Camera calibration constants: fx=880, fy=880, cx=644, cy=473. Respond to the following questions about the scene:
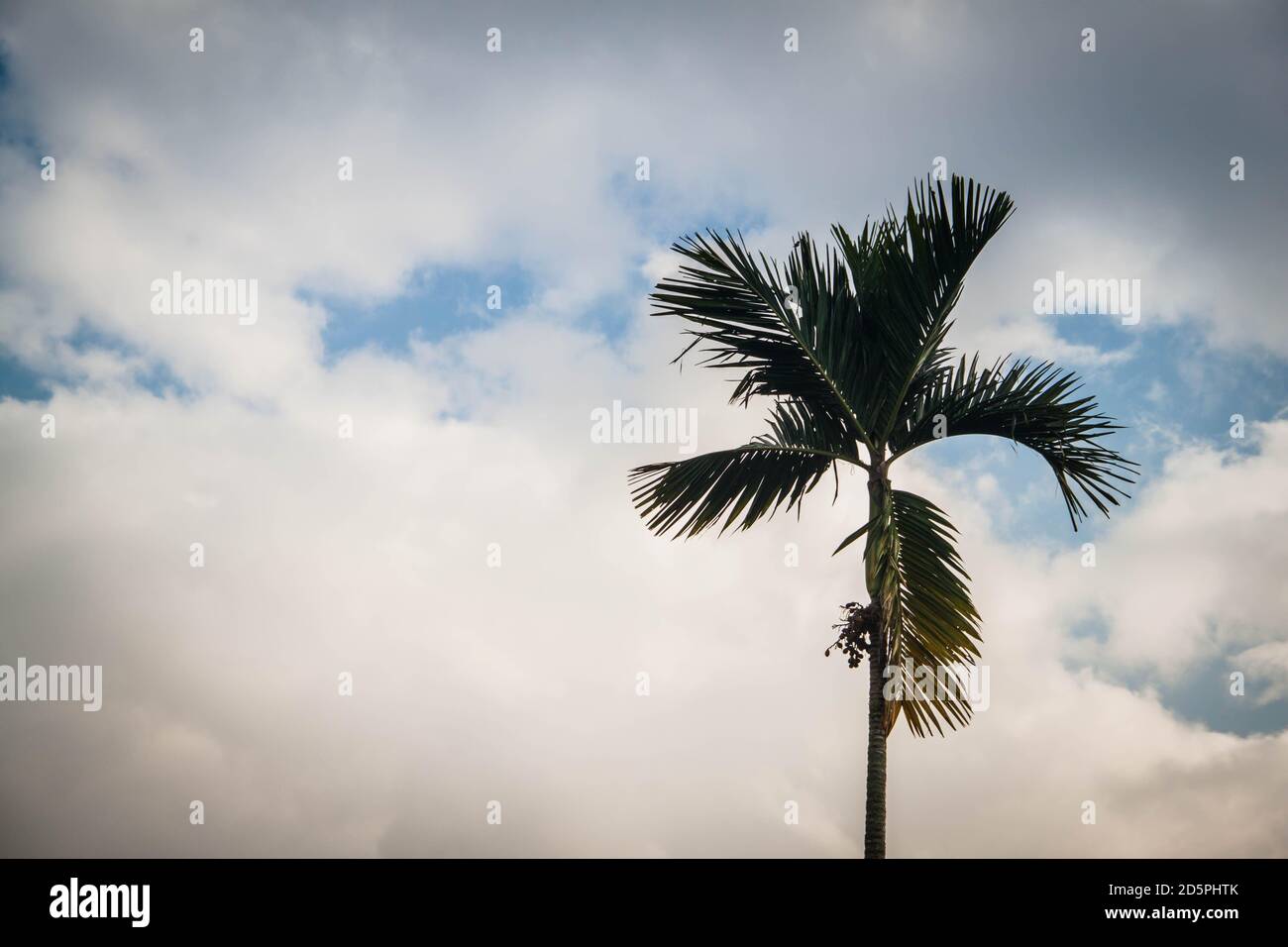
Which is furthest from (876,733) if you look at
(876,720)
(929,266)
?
(929,266)

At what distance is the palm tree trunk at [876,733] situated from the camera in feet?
24.1

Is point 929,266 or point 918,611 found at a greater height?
point 929,266

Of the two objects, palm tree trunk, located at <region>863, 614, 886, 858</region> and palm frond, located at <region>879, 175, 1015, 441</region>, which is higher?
palm frond, located at <region>879, 175, 1015, 441</region>

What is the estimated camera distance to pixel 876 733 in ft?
24.6

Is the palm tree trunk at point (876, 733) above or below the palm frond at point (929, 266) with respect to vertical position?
below

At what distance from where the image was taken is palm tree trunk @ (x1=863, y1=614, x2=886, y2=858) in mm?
7355

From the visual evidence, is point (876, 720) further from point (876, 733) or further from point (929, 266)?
point (929, 266)

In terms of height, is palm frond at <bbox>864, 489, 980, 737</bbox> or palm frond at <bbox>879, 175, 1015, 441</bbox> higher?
palm frond at <bbox>879, 175, 1015, 441</bbox>

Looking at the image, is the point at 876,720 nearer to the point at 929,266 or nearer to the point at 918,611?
the point at 918,611

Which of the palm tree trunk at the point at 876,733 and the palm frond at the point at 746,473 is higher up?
the palm frond at the point at 746,473

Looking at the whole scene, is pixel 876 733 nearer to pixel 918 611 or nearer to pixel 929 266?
pixel 918 611
